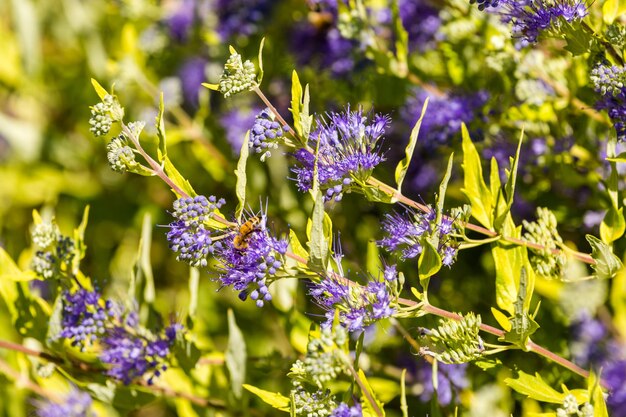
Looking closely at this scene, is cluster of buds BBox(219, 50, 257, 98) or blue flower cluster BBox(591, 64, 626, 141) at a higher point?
blue flower cluster BBox(591, 64, 626, 141)

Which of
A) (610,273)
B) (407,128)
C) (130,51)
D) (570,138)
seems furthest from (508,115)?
(130,51)

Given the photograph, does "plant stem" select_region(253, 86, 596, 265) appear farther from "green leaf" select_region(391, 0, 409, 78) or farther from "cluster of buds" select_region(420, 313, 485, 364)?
"green leaf" select_region(391, 0, 409, 78)

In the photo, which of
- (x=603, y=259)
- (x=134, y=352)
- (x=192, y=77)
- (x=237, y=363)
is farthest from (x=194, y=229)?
(x=192, y=77)

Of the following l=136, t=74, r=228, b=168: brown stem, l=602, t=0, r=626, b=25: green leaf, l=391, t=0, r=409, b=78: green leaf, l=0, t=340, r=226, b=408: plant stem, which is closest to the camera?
l=602, t=0, r=626, b=25: green leaf

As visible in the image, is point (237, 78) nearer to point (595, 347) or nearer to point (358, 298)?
point (358, 298)

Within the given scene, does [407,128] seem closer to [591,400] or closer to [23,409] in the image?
[591,400]

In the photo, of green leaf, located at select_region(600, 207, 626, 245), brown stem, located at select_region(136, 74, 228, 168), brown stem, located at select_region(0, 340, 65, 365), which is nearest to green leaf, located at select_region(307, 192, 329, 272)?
green leaf, located at select_region(600, 207, 626, 245)

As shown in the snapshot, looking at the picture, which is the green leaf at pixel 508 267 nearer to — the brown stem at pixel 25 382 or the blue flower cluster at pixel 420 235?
the blue flower cluster at pixel 420 235
